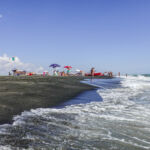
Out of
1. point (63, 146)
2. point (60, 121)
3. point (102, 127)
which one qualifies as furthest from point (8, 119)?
point (102, 127)

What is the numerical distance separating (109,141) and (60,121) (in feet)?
4.97

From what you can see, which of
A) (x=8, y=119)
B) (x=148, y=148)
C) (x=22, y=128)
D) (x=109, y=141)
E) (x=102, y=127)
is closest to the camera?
(x=148, y=148)

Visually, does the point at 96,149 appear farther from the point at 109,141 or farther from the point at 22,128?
the point at 22,128

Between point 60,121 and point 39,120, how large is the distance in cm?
55

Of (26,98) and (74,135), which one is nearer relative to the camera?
(74,135)

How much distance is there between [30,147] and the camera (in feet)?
7.98

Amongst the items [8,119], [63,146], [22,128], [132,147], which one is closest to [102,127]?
[132,147]

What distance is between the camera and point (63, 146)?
254cm

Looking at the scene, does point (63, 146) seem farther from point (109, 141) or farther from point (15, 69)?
point (15, 69)

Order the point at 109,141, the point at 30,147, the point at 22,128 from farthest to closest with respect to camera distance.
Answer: the point at 22,128 → the point at 109,141 → the point at 30,147

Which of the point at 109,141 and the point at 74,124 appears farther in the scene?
the point at 74,124

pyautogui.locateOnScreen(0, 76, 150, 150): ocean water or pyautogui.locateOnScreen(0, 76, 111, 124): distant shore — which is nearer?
pyautogui.locateOnScreen(0, 76, 150, 150): ocean water

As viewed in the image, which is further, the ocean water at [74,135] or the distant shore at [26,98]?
the distant shore at [26,98]

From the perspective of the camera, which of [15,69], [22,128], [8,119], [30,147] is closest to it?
[30,147]
